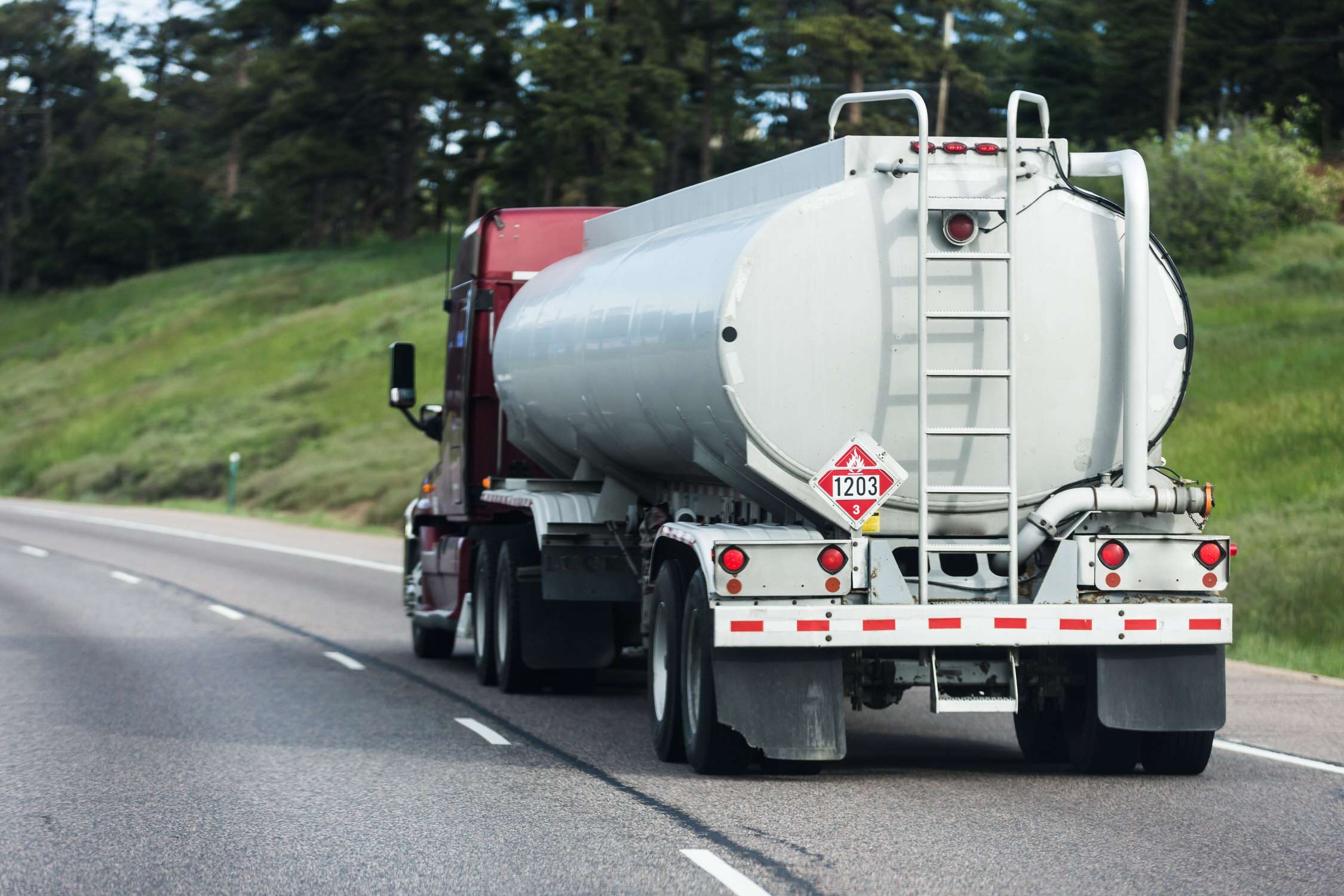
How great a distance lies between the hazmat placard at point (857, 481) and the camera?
9633mm

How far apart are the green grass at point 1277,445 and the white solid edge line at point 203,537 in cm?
1151

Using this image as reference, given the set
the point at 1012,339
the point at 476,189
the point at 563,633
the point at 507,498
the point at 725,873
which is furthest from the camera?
the point at 476,189

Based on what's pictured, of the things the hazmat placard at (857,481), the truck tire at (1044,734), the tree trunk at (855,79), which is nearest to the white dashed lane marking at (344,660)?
the truck tire at (1044,734)

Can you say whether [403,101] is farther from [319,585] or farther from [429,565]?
[429,565]

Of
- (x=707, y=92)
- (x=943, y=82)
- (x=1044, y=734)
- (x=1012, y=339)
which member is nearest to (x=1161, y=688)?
(x=1044, y=734)

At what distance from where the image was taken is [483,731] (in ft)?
40.3

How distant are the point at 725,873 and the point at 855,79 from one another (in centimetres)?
5071

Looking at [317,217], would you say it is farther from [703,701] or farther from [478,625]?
[703,701]

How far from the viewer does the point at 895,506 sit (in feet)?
32.3

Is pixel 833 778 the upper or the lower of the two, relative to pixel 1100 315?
lower

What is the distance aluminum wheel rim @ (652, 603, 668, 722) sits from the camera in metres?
10.9

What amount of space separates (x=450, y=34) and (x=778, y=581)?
2865 inches

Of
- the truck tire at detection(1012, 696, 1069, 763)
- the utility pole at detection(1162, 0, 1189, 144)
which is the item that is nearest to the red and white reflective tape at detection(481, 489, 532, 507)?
the truck tire at detection(1012, 696, 1069, 763)

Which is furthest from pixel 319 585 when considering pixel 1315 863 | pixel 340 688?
pixel 1315 863
